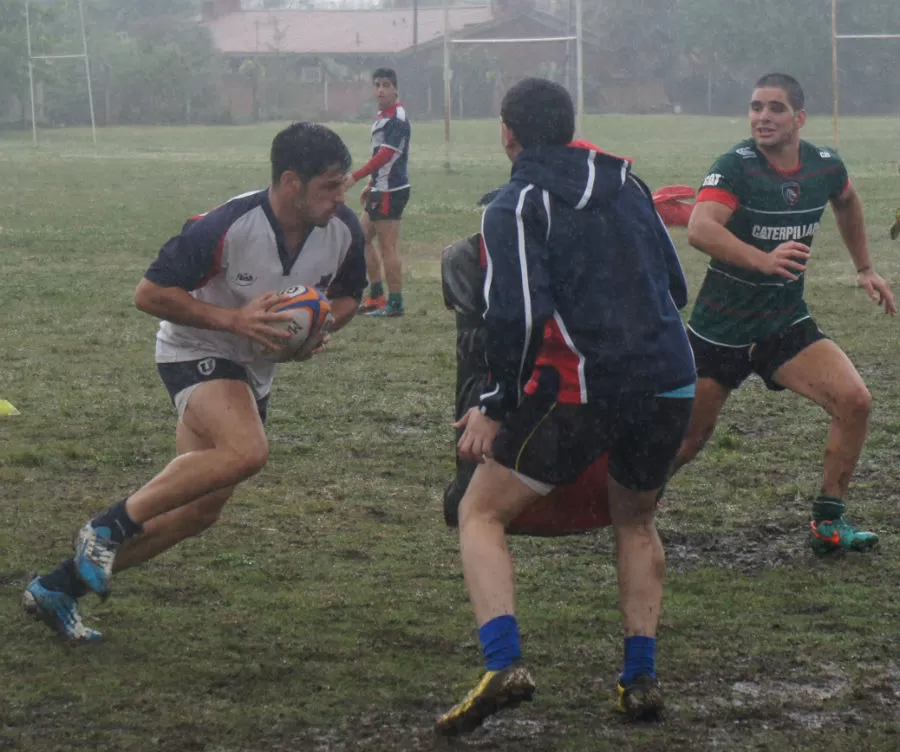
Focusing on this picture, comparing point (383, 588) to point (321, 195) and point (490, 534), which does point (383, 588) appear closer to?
point (490, 534)

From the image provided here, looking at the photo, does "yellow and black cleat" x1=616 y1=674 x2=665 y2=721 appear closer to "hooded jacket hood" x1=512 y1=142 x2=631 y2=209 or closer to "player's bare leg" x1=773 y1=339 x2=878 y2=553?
"hooded jacket hood" x1=512 y1=142 x2=631 y2=209

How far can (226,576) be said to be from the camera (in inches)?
228

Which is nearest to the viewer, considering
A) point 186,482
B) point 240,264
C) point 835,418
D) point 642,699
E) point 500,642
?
point 500,642

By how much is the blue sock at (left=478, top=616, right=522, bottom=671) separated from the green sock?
2422mm

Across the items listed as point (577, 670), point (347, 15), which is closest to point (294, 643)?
point (577, 670)

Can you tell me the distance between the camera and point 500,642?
13.2 ft

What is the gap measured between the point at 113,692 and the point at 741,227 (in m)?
3.31

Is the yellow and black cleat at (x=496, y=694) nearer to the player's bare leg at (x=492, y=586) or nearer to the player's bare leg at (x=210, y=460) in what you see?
the player's bare leg at (x=492, y=586)

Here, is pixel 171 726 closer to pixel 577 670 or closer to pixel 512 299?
pixel 577 670

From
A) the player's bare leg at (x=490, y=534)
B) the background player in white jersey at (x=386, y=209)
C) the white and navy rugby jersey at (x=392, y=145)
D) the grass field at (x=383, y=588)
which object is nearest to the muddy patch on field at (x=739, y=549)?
the grass field at (x=383, y=588)

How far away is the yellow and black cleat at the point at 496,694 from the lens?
3.92 metres

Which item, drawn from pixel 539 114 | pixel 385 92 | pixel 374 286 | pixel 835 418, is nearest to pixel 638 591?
pixel 539 114

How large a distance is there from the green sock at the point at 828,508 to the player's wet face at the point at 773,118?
5.09 feet

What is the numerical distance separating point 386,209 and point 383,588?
25.6 ft
